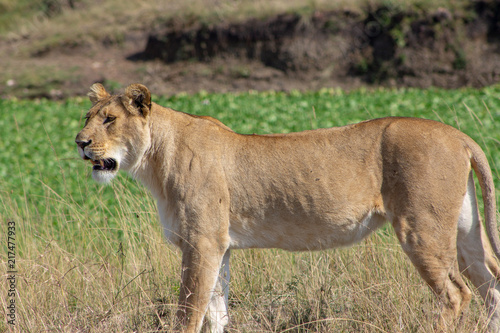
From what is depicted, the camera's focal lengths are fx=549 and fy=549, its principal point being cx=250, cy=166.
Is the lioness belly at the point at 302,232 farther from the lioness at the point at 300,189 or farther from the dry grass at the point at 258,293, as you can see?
the dry grass at the point at 258,293

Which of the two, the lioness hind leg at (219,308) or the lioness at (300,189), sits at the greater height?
the lioness at (300,189)

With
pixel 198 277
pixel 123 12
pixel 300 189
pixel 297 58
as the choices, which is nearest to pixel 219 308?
pixel 198 277

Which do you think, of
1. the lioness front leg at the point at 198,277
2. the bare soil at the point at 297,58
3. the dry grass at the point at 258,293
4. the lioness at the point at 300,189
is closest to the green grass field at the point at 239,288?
the dry grass at the point at 258,293

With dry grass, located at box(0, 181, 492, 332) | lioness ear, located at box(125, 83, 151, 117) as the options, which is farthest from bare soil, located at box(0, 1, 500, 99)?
lioness ear, located at box(125, 83, 151, 117)

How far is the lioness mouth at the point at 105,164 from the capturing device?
3773mm

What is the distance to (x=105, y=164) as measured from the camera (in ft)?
12.4

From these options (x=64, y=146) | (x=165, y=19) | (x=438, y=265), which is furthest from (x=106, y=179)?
(x=165, y=19)

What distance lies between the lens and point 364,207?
3.62m

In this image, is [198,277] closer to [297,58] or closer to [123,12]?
[297,58]

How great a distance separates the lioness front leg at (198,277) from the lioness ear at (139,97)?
988 mm

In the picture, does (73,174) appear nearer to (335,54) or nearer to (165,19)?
(335,54)

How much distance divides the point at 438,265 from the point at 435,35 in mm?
16838

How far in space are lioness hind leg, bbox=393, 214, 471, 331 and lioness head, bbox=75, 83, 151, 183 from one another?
1832mm

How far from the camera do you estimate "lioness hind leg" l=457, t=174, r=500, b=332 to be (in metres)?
3.73
